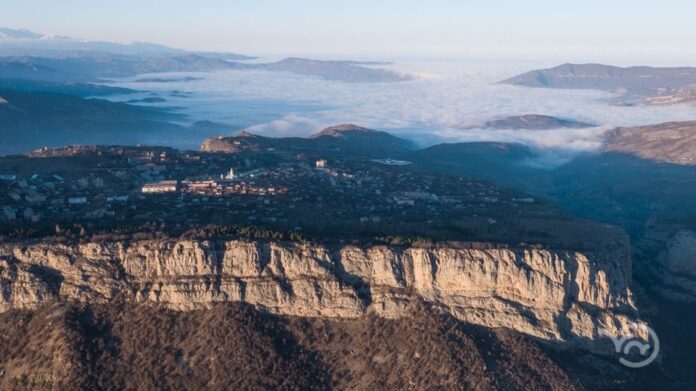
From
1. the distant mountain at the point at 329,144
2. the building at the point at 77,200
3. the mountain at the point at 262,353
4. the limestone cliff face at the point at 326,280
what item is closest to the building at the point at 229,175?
the building at the point at 77,200

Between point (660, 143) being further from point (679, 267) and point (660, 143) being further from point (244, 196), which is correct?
point (244, 196)

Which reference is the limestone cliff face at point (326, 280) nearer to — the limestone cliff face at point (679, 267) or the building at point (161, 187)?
the limestone cliff face at point (679, 267)

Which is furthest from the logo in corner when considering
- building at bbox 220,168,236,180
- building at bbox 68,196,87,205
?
building at bbox 220,168,236,180

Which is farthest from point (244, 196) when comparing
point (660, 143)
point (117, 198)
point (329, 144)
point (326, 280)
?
point (660, 143)

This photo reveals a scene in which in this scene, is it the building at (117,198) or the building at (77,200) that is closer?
the building at (77,200)

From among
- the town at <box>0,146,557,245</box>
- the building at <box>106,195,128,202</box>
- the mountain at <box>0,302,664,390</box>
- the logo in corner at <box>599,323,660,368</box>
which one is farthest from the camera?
the building at <box>106,195,128,202</box>

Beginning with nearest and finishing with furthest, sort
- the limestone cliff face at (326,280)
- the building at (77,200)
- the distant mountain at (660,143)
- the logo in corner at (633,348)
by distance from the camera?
1. the limestone cliff face at (326,280)
2. the logo in corner at (633,348)
3. the building at (77,200)
4. the distant mountain at (660,143)

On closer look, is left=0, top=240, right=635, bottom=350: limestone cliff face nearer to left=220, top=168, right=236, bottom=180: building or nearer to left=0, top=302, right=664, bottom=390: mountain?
left=0, top=302, right=664, bottom=390: mountain
